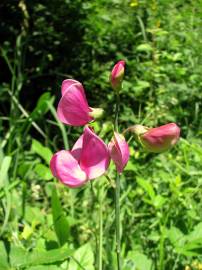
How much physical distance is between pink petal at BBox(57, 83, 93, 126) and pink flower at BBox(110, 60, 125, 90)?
65 mm

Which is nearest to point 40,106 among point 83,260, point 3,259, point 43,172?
point 43,172

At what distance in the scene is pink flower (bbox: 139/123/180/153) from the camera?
882mm

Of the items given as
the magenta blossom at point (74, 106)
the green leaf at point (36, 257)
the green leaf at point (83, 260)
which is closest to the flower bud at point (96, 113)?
the magenta blossom at point (74, 106)

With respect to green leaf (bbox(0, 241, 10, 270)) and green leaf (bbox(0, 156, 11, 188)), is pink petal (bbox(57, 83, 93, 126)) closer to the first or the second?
green leaf (bbox(0, 241, 10, 270))

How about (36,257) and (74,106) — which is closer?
(74,106)

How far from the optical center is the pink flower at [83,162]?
0.87 meters

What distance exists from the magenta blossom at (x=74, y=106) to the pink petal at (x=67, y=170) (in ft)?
0.22

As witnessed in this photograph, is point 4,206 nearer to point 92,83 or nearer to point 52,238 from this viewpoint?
point 52,238

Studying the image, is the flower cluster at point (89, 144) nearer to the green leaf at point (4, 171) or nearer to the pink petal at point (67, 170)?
the pink petal at point (67, 170)

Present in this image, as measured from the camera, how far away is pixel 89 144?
2.86ft

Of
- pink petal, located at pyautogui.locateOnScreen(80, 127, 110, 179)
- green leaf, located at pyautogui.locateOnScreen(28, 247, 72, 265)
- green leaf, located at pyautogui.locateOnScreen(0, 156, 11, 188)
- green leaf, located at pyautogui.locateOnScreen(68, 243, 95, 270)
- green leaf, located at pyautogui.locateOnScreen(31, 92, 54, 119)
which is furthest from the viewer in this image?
green leaf, located at pyautogui.locateOnScreen(31, 92, 54, 119)

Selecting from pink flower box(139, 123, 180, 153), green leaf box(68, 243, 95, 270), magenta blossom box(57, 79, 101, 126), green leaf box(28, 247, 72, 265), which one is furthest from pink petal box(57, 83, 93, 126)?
green leaf box(68, 243, 95, 270)

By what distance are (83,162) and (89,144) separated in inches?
1.7

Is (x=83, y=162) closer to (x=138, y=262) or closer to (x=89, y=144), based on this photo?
(x=89, y=144)
